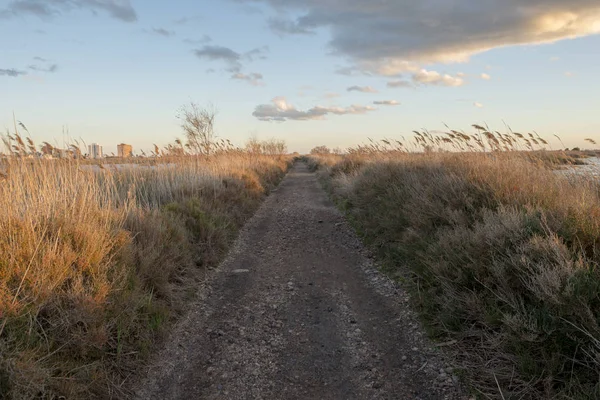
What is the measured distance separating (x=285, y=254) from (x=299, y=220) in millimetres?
3596

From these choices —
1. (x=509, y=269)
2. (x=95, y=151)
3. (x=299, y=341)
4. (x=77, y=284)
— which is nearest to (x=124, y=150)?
(x=95, y=151)

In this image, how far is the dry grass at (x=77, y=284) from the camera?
289 cm

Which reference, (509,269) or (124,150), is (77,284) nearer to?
(509,269)

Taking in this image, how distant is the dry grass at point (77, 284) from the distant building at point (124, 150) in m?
5.30

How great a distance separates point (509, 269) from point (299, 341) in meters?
2.39

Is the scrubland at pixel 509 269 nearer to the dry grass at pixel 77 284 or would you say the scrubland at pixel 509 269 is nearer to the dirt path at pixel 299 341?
the dirt path at pixel 299 341

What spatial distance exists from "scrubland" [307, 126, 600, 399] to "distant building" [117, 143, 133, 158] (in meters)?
8.35

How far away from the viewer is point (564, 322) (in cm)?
291

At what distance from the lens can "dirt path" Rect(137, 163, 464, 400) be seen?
3.40 meters

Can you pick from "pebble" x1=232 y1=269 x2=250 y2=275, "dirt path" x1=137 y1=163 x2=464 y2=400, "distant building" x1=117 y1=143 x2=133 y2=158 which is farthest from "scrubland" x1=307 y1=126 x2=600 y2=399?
"distant building" x1=117 y1=143 x2=133 y2=158

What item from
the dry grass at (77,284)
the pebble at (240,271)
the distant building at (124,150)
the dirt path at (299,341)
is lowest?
the dirt path at (299,341)

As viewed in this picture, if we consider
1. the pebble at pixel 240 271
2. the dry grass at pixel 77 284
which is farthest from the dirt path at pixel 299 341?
the dry grass at pixel 77 284

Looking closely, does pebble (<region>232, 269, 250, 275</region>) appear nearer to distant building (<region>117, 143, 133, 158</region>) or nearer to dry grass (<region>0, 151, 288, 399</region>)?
dry grass (<region>0, 151, 288, 399</region>)

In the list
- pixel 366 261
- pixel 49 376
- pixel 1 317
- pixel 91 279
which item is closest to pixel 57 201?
pixel 91 279
